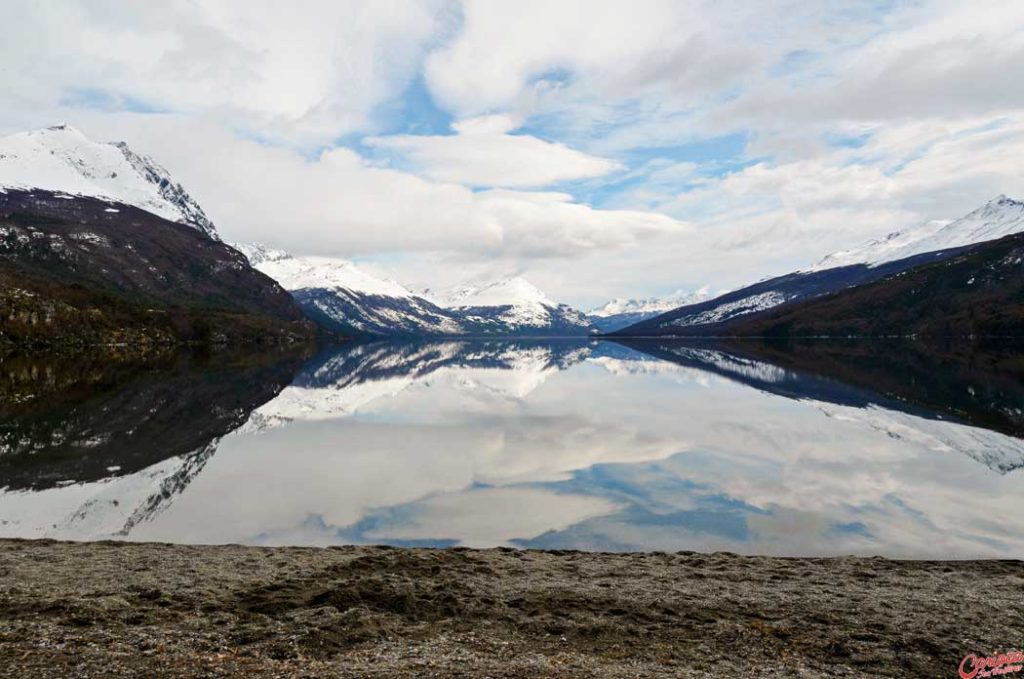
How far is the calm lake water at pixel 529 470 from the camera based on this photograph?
1257 inches

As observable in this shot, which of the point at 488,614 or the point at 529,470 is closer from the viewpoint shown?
the point at 488,614

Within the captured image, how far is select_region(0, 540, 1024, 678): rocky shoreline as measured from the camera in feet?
53.3

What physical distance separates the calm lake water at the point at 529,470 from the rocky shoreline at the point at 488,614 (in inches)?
177

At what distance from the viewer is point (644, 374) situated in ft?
456

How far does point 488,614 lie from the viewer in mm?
20453

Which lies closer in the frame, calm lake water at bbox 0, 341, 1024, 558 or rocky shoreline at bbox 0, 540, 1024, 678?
rocky shoreline at bbox 0, 540, 1024, 678

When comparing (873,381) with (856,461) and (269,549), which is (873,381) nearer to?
(856,461)

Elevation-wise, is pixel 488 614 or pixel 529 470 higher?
pixel 488 614

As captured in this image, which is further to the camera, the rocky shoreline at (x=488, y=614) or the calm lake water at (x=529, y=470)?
the calm lake water at (x=529, y=470)

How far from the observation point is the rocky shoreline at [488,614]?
1623 centimetres

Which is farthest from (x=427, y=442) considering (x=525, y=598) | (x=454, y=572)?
(x=525, y=598)

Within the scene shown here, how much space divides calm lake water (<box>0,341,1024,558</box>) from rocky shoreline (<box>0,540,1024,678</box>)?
14.7 feet

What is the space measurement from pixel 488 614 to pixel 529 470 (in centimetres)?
2526

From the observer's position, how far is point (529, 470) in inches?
1796
